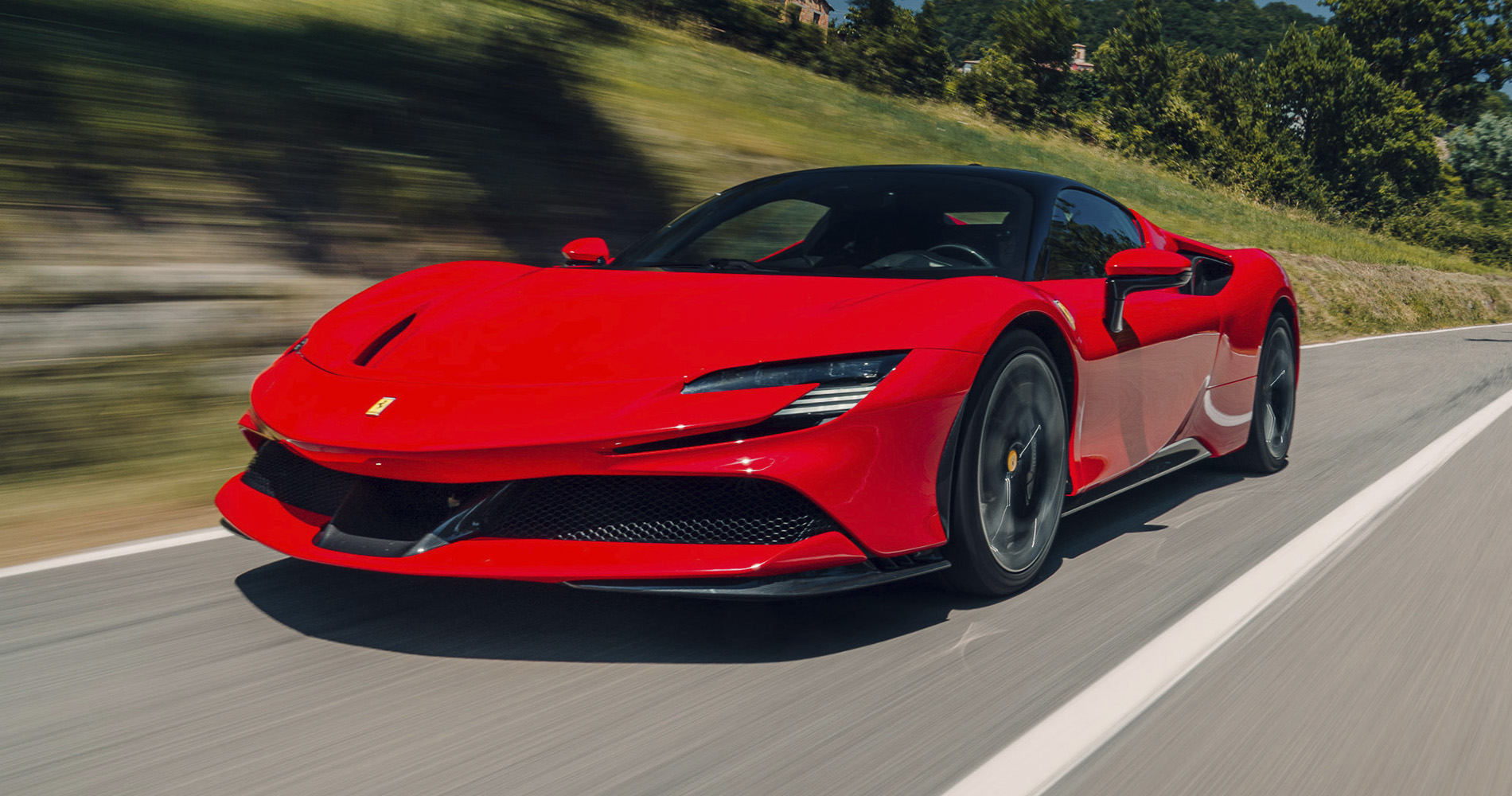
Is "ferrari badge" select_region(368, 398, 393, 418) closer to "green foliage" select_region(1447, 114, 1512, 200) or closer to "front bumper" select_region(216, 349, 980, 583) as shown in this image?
"front bumper" select_region(216, 349, 980, 583)

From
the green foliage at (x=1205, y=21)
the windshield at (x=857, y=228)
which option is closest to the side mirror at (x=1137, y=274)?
the windshield at (x=857, y=228)

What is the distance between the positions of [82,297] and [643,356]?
3.29m

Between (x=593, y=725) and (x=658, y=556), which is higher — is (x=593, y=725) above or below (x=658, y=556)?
below

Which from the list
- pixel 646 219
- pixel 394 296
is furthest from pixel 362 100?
pixel 394 296

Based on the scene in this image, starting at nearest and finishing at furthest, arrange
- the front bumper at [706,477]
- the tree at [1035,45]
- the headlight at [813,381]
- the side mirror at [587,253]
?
the front bumper at [706,477] → the headlight at [813,381] → the side mirror at [587,253] → the tree at [1035,45]

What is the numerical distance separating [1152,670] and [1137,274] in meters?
1.43

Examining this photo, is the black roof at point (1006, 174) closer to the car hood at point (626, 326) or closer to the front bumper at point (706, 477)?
the car hood at point (626, 326)

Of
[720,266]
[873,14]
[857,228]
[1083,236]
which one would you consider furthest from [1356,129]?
[720,266]

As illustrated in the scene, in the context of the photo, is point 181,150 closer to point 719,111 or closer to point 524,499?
point 524,499

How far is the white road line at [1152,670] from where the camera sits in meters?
2.30

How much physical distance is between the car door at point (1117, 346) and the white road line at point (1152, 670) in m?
0.54

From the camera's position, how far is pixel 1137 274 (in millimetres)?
3869

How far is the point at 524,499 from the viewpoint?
9.03 feet

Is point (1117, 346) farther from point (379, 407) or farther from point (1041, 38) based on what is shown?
point (1041, 38)
